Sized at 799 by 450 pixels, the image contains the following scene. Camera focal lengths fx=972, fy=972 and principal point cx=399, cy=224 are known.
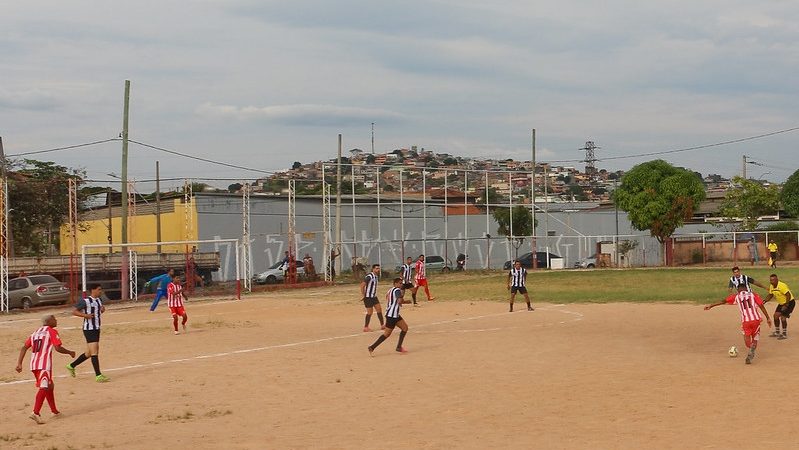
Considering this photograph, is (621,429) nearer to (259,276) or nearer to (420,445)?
(420,445)

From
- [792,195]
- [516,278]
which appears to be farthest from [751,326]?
[792,195]

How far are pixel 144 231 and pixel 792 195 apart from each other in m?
49.9

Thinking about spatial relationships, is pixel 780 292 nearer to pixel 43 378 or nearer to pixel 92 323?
pixel 92 323

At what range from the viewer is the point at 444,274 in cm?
6462

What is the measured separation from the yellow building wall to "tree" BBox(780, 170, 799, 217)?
151 feet

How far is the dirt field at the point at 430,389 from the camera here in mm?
13008

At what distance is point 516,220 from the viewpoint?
3123 inches

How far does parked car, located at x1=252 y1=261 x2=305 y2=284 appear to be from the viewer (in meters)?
60.8

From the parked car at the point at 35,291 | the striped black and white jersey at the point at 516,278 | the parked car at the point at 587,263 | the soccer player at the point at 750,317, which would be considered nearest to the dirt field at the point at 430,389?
the soccer player at the point at 750,317

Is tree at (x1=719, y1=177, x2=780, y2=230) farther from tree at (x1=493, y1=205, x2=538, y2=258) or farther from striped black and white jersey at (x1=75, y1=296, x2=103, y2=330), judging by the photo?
striped black and white jersey at (x1=75, y1=296, x2=103, y2=330)

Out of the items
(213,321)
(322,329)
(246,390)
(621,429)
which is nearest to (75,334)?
(213,321)

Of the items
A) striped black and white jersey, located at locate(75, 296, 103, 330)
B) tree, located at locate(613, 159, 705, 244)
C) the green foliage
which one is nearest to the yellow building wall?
the green foliage

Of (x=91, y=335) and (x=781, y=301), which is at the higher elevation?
(x=781, y=301)

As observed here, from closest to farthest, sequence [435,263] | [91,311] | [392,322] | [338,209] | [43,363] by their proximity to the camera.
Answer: [43,363]
[91,311]
[392,322]
[338,209]
[435,263]
